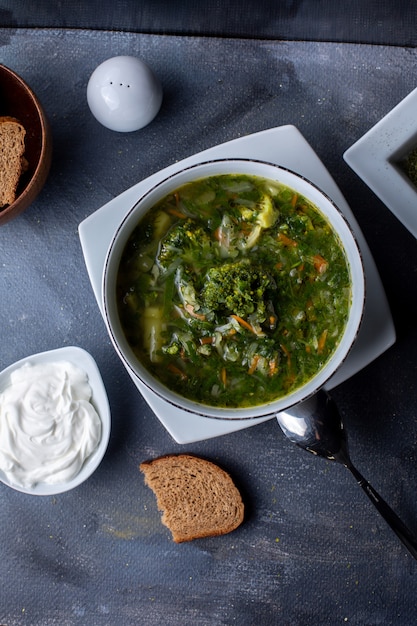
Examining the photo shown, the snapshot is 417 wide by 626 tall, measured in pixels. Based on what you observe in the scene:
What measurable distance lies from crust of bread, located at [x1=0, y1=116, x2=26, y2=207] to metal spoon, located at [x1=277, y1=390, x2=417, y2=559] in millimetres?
1264

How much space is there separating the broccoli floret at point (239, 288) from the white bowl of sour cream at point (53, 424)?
65cm

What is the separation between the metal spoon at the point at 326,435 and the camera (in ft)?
7.98

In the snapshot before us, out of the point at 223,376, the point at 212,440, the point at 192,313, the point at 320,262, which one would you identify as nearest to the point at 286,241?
the point at 320,262

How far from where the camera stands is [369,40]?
8.50 ft

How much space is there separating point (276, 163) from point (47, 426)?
1.25m

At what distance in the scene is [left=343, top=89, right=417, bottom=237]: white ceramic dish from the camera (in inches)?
94.7

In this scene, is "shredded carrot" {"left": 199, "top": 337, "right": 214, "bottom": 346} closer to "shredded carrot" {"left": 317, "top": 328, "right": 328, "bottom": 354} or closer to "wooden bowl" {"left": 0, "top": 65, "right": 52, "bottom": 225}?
"shredded carrot" {"left": 317, "top": 328, "right": 328, "bottom": 354}

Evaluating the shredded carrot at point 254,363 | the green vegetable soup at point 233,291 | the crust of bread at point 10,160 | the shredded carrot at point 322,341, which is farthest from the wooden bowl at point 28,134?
the shredded carrot at point 322,341

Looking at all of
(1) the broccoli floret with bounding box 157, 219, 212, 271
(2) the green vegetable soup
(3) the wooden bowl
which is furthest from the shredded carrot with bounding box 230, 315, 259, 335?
(3) the wooden bowl

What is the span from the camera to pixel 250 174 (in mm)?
2109

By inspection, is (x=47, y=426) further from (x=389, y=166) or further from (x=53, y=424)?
(x=389, y=166)

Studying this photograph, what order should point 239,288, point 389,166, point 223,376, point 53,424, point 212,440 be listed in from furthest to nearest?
point 212,440 < point 53,424 < point 389,166 < point 223,376 < point 239,288

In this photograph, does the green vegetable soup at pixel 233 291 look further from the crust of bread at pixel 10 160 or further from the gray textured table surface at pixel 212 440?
the crust of bread at pixel 10 160

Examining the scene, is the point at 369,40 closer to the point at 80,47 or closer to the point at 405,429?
the point at 80,47
